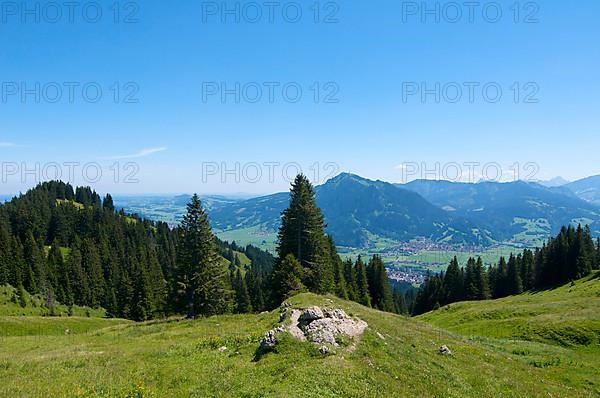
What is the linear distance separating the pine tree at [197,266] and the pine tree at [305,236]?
1074 centimetres

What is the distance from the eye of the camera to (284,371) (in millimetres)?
17828

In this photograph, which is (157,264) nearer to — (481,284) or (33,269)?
(33,269)

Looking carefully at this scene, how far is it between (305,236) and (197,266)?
1633 centimetres

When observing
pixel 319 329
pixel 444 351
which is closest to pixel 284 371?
pixel 319 329

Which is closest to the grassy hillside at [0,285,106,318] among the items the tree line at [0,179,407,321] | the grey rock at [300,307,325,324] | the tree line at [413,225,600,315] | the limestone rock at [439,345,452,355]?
the tree line at [0,179,407,321]

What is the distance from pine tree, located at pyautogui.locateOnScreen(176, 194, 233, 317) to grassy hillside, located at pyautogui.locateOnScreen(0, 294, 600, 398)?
64.6 ft

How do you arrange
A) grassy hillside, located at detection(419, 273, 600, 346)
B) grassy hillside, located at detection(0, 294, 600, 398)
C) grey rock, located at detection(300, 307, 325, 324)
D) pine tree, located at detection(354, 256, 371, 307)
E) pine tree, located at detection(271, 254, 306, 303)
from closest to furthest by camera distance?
grassy hillside, located at detection(0, 294, 600, 398) → grey rock, located at detection(300, 307, 325, 324) → grassy hillside, located at detection(419, 273, 600, 346) → pine tree, located at detection(271, 254, 306, 303) → pine tree, located at detection(354, 256, 371, 307)

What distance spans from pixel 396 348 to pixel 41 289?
98.7m

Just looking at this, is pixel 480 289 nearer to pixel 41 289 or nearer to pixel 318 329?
pixel 318 329

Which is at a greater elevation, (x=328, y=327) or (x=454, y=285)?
(x=328, y=327)

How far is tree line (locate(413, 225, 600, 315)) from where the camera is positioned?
9800cm

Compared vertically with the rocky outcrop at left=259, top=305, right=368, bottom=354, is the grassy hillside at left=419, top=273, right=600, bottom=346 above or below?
below

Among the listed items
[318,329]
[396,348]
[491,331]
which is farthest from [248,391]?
[491,331]

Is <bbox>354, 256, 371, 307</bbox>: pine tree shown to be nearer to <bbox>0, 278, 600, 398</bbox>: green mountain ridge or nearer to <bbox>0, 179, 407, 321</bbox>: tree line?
<bbox>0, 179, 407, 321</bbox>: tree line
